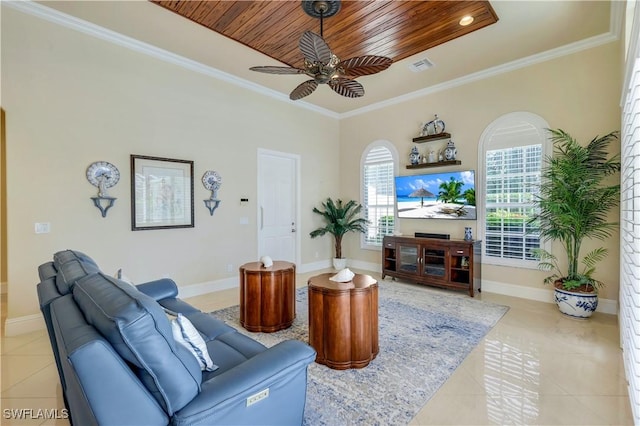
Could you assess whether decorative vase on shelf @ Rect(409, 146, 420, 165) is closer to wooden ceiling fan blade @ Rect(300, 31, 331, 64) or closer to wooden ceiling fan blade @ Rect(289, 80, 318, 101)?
wooden ceiling fan blade @ Rect(289, 80, 318, 101)

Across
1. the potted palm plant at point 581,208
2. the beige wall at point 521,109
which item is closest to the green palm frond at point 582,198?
the potted palm plant at point 581,208

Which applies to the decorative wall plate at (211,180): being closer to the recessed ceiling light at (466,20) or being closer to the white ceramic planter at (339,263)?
the white ceramic planter at (339,263)

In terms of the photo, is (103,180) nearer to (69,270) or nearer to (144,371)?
(69,270)

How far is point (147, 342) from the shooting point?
107cm

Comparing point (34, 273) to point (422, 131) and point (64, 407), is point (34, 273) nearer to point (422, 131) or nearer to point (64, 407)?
point (64, 407)

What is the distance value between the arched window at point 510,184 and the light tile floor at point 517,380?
4.27 feet

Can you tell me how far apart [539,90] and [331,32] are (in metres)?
3.08

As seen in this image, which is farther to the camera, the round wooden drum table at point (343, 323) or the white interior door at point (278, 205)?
the white interior door at point (278, 205)

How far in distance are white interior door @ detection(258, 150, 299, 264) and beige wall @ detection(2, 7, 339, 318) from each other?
22 centimetres

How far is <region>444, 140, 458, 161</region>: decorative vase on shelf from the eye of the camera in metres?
4.95

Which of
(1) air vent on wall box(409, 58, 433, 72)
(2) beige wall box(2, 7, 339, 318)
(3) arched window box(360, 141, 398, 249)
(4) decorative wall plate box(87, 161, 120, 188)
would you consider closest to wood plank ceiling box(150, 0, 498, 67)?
(1) air vent on wall box(409, 58, 433, 72)

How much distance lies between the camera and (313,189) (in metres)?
6.27

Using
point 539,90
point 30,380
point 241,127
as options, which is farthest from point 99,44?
point 539,90

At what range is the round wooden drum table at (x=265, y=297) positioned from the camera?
10.4 feet
